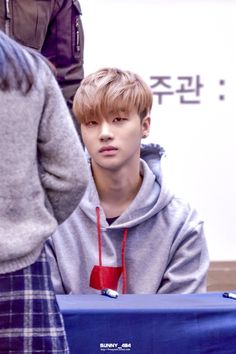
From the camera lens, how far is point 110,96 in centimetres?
238

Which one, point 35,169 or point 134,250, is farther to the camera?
point 134,250

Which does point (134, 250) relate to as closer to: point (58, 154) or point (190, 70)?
Answer: point (58, 154)

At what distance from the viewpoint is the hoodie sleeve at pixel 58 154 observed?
1672mm

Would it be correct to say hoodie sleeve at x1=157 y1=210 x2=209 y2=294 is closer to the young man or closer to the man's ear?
the young man

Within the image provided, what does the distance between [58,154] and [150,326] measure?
43cm

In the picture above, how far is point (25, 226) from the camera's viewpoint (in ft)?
5.31

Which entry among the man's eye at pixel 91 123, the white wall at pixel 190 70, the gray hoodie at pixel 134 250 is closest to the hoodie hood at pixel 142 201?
the gray hoodie at pixel 134 250

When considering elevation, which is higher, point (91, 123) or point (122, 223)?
point (91, 123)

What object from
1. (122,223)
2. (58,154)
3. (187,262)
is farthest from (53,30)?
(58,154)

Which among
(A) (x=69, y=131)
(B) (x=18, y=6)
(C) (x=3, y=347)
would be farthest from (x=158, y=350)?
(B) (x=18, y=6)

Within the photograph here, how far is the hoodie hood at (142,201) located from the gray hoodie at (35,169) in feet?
1.95

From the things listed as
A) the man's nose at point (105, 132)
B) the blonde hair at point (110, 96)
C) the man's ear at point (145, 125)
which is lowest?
the man's ear at point (145, 125)

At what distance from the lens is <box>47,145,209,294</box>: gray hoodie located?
2.27 metres

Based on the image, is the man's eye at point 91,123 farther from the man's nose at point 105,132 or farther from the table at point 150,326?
the table at point 150,326
